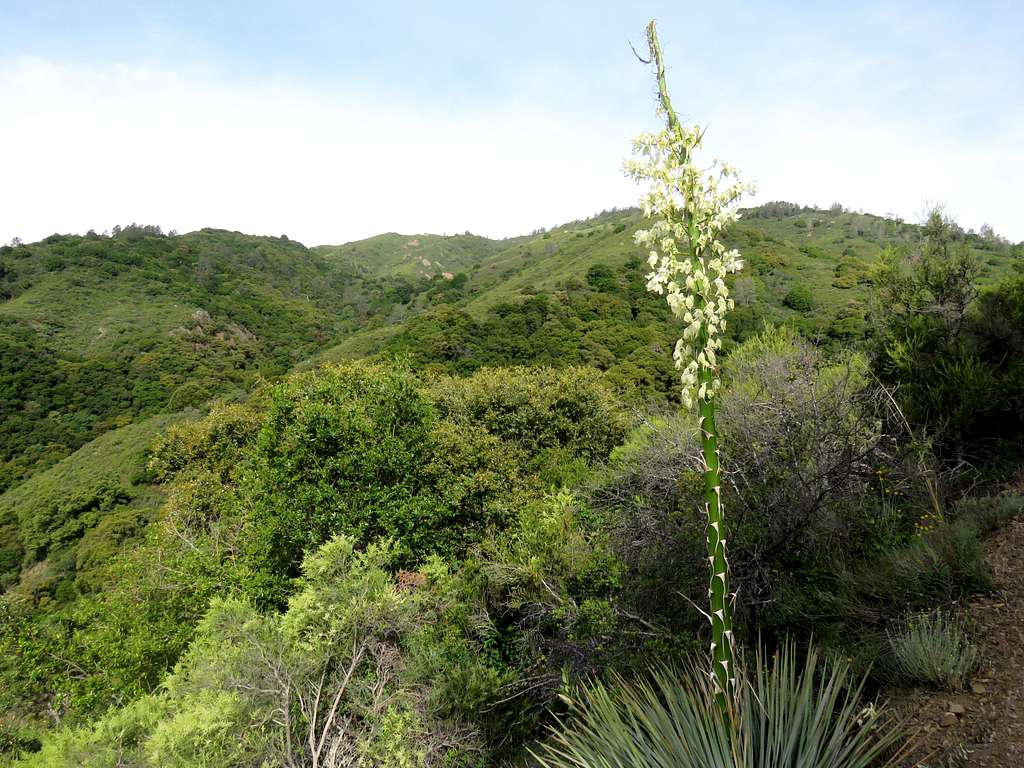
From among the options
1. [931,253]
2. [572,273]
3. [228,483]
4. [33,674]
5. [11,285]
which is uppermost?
[11,285]

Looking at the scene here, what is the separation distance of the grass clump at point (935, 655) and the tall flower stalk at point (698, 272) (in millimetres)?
2240

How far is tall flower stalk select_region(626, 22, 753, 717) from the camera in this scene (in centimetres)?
217

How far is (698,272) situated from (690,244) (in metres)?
0.17

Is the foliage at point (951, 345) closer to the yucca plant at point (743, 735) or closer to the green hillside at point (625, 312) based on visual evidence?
the yucca plant at point (743, 735)

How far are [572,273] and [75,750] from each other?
165 feet

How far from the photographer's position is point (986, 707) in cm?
323

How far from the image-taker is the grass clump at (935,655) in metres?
3.46

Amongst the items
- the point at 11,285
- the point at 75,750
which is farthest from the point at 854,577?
the point at 11,285

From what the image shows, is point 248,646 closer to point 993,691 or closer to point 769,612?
point 769,612

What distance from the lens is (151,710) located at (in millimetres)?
8039

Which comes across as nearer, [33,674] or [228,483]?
[33,674]

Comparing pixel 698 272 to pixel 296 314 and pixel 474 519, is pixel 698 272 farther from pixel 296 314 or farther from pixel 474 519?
pixel 296 314

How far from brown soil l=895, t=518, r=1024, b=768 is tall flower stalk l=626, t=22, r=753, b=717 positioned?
1.51m

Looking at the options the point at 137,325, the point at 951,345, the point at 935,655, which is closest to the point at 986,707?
the point at 935,655
